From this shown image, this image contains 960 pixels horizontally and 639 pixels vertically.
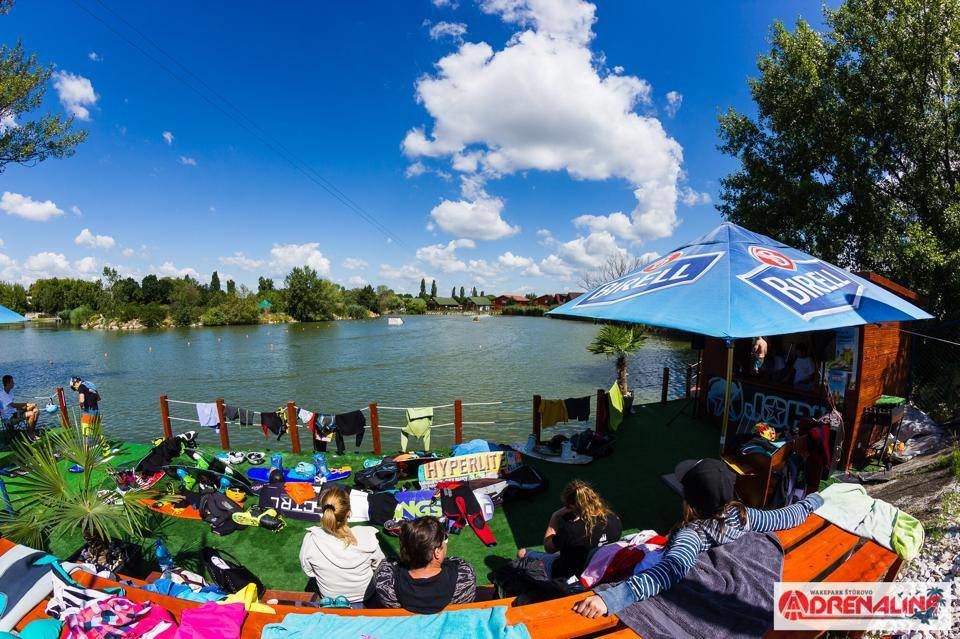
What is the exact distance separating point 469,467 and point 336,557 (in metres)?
3.61

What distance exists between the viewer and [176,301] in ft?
277

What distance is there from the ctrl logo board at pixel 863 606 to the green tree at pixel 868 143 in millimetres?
11570

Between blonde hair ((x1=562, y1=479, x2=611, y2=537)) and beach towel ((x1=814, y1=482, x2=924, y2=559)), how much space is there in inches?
67.1

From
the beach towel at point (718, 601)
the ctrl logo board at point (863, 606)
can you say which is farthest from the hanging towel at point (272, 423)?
the ctrl logo board at point (863, 606)

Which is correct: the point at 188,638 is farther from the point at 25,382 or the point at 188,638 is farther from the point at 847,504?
the point at 25,382

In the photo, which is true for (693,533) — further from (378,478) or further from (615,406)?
(615,406)

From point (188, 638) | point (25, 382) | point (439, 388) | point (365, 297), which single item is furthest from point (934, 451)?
point (365, 297)

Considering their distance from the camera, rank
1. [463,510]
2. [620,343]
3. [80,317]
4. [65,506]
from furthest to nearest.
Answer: [80,317] < [620,343] < [463,510] < [65,506]

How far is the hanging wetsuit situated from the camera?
567 centimetres

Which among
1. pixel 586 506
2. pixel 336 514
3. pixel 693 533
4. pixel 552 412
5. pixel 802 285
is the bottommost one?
pixel 552 412

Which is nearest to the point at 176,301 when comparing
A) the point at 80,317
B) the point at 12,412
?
the point at 80,317

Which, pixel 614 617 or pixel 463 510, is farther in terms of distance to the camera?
pixel 463 510

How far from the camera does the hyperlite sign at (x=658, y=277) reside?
160 inches

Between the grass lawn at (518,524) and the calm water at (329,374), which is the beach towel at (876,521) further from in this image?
the calm water at (329,374)
